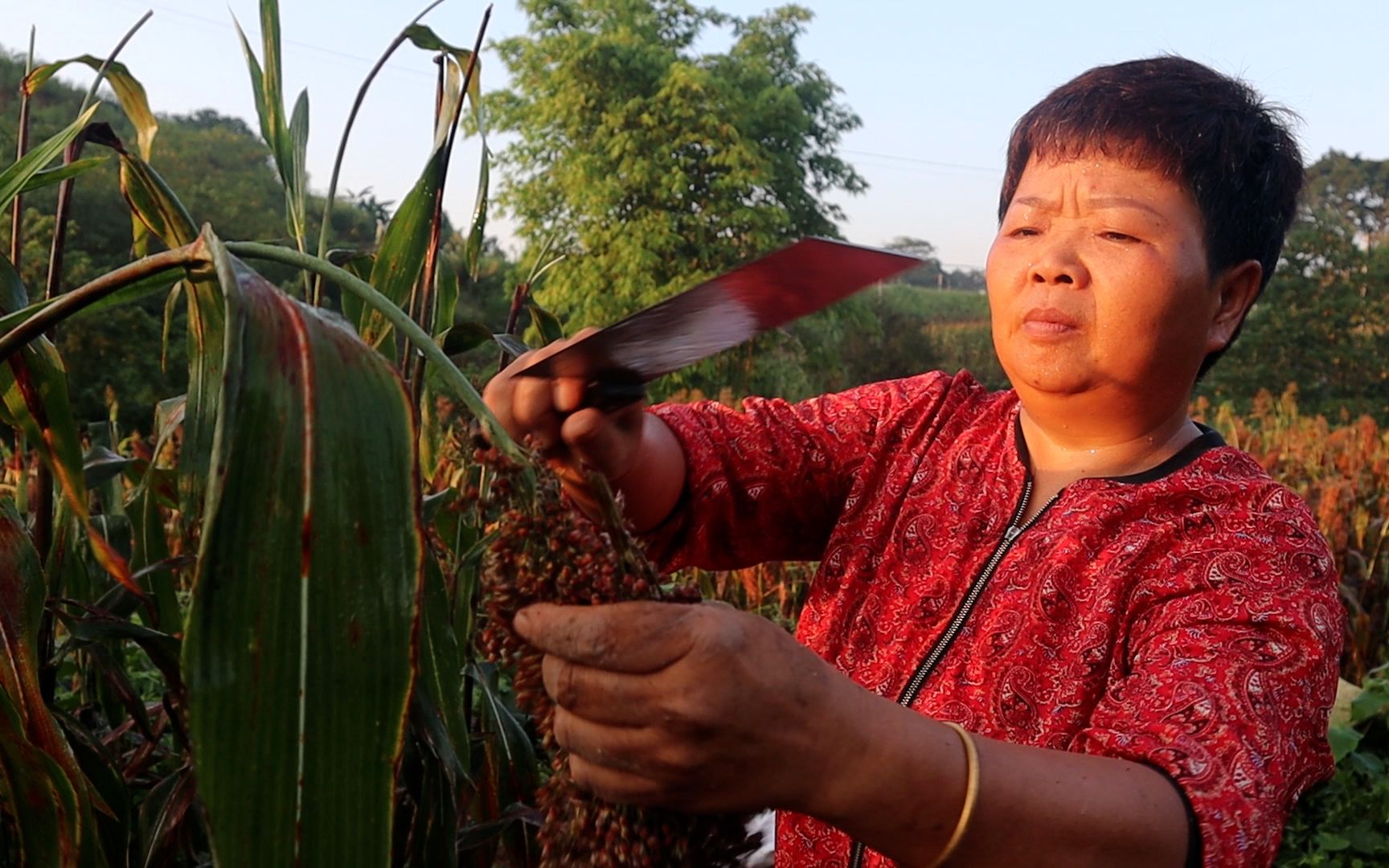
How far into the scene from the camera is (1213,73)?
1.18 meters

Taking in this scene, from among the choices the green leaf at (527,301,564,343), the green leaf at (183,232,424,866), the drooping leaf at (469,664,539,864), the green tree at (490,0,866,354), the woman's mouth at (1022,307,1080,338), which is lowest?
the drooping leaf at (469,664,539,864)

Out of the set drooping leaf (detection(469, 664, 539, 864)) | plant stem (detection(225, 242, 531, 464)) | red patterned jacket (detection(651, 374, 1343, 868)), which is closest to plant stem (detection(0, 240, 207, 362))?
plant stem (detection(225, 242, 531, 464))

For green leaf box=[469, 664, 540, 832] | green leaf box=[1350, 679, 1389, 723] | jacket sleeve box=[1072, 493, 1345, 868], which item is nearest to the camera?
jacket sleeve box=[1072, 493, 1345, 868]

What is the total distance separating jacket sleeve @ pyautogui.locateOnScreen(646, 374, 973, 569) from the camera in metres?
1.27

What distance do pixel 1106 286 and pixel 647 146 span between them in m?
18.1

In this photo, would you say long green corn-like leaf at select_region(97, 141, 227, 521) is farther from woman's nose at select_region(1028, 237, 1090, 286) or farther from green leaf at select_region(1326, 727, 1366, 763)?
green leaf at select_region(1326, 727, 1366, 763)

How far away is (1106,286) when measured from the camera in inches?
41.9

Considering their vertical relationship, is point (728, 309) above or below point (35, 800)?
above

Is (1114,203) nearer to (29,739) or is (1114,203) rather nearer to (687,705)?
(687,705)

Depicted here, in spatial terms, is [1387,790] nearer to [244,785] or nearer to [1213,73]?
[1213,73]

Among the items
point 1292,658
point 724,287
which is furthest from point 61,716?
point 1292,658

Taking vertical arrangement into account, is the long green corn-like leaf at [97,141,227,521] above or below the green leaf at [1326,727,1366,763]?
above

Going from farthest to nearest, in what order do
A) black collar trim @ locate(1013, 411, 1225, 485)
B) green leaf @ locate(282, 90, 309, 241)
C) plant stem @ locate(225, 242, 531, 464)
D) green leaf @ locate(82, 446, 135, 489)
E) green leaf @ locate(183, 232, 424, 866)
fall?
1. green leaf @ locate(82, 446, 135, 489)
2. green leaf @ locate(282, 90, 309, 241)
3. black collar trim @ locate(1013, 411, 1225, 485)
4. plant stem @ locate(225, 242, 531, 464)
5. green leaf @ locate(183, 232, 424, 866)

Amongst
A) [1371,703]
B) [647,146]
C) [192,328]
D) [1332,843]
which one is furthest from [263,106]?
[647,146]
